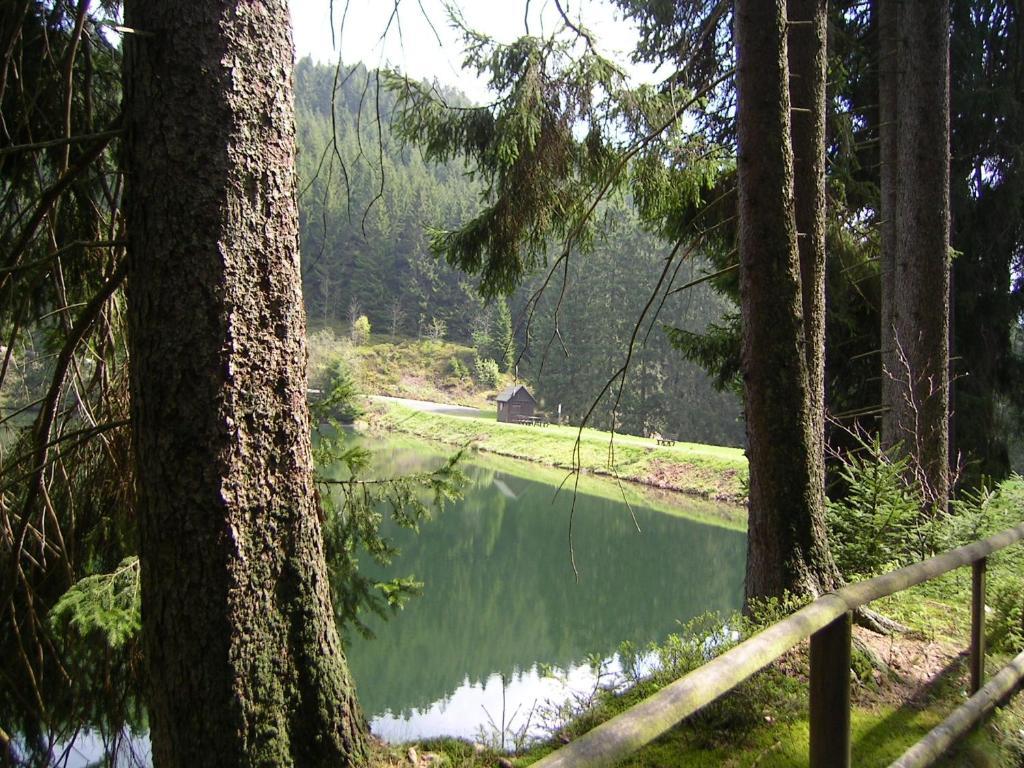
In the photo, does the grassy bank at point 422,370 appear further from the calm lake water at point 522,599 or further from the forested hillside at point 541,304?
the calm lake water at point 522,599

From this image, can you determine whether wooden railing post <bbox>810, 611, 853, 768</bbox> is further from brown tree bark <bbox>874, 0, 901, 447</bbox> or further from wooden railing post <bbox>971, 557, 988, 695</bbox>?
brown tree bark <bbox>874, 0, 901, 447</bbox>

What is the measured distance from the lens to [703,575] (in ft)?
50.8

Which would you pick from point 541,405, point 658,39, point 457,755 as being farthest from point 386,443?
point 457,755

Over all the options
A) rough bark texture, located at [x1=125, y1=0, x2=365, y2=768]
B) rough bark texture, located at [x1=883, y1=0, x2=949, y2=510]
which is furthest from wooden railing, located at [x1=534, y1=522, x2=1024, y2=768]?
rough bark texture, located at [x1=883, y1=0, x2=949, y2=510]

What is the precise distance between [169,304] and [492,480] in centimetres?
2541

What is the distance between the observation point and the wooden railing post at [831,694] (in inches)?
58.3

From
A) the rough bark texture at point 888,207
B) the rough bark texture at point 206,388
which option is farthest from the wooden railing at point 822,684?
the rough bark texture at point 888,207

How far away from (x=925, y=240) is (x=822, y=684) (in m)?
5.13

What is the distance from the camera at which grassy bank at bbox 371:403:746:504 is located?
2241cm

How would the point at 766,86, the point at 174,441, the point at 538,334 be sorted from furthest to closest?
the point at 538,334 < the point at 766,86 < the point at 174,441

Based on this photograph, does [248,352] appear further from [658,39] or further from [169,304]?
[658,39]

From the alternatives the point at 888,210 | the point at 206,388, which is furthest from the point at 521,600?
the point at 206,388

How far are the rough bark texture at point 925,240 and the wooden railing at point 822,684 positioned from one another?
336cm

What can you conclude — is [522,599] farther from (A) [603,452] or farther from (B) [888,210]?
(A) [603,452]
